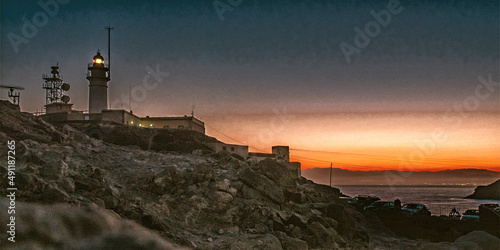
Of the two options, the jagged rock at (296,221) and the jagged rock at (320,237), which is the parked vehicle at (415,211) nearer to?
the jagged rock at (320,237)

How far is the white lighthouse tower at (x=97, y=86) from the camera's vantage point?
44.2m

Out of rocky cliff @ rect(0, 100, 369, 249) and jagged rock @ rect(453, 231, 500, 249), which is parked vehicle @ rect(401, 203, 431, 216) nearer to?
jagged rock @ rect(453, 231, 500, 249)

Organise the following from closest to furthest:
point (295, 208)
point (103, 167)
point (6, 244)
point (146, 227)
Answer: point (6, 244) → point (146, 227) → point (103, 167) → point (295, 208)

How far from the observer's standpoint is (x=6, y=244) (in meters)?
10.3

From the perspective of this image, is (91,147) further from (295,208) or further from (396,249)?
(396,249)

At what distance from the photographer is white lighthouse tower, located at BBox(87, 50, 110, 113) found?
4425 centimetres

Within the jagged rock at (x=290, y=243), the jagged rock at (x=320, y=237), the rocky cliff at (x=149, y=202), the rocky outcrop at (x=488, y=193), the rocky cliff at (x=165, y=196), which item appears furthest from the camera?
the rocky outcrop at (x=488, y=193)

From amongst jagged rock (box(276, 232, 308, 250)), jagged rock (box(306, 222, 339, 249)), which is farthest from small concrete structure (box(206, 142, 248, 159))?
jagged rock (box(276, 232, 308, 250))

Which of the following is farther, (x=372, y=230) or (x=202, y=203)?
(x=372, y=230)

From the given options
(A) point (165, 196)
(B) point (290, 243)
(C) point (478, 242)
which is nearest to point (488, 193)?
Result: (C) point (478, 242)

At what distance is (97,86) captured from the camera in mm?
44500

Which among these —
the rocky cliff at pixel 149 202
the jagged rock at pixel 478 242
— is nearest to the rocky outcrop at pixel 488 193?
the jagged rock at pixel 478 242

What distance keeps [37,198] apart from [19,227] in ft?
5.78

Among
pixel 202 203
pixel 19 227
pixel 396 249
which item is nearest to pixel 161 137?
pixel 202 203
